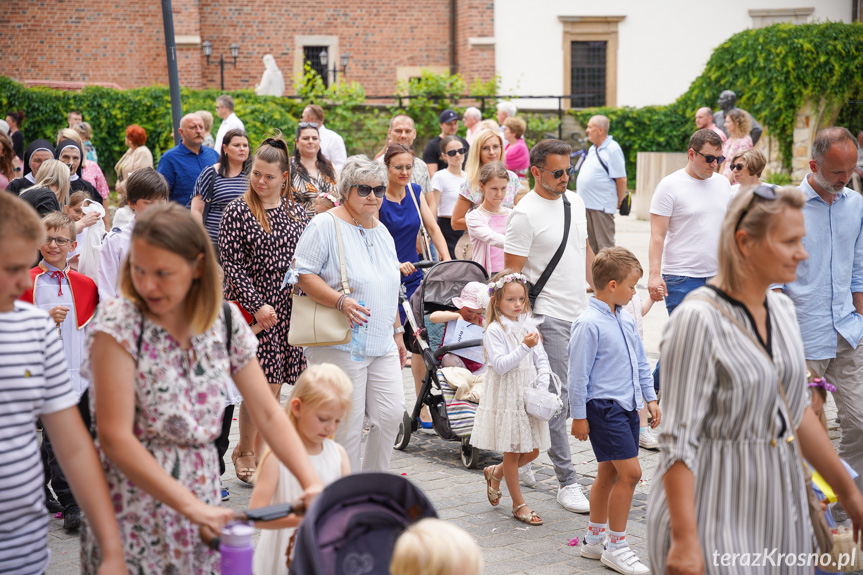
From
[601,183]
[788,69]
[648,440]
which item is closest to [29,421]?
[648,440]

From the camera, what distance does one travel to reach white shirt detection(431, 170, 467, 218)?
9.58m

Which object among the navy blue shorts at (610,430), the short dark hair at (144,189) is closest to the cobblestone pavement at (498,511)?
the navy blue shorts at (610,430)

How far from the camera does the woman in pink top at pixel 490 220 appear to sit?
7.73m

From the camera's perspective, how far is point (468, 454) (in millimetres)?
6566

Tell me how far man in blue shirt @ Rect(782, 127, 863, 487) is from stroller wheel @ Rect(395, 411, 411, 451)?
286 centimetres

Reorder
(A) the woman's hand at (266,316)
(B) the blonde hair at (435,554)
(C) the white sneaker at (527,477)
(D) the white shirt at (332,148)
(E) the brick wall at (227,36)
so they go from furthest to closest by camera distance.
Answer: (E) the brick wall at (227,36), (D) the white shirt at (332,148), (C) the white sneaker at (527,477), (A) the woman's hand at (266,316), (B) the blonde hair at (435,554)

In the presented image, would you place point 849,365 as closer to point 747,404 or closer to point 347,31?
point 747,404

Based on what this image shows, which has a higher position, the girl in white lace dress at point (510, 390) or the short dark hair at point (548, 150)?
the short dark hair at point (548, 150)

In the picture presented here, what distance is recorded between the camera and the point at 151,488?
2.59 meters

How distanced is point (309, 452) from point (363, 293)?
1682mm

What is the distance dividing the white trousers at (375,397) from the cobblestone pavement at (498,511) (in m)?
0.72

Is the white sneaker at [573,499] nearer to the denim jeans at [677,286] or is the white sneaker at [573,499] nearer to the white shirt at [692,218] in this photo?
the denim jeans at [677,286]

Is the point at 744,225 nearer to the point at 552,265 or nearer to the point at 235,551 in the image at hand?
the point at 235,551

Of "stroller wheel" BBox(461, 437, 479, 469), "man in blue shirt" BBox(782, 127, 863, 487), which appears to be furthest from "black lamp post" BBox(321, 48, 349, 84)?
"man in blue shirt" BBox(782, 127, 863, 487)
